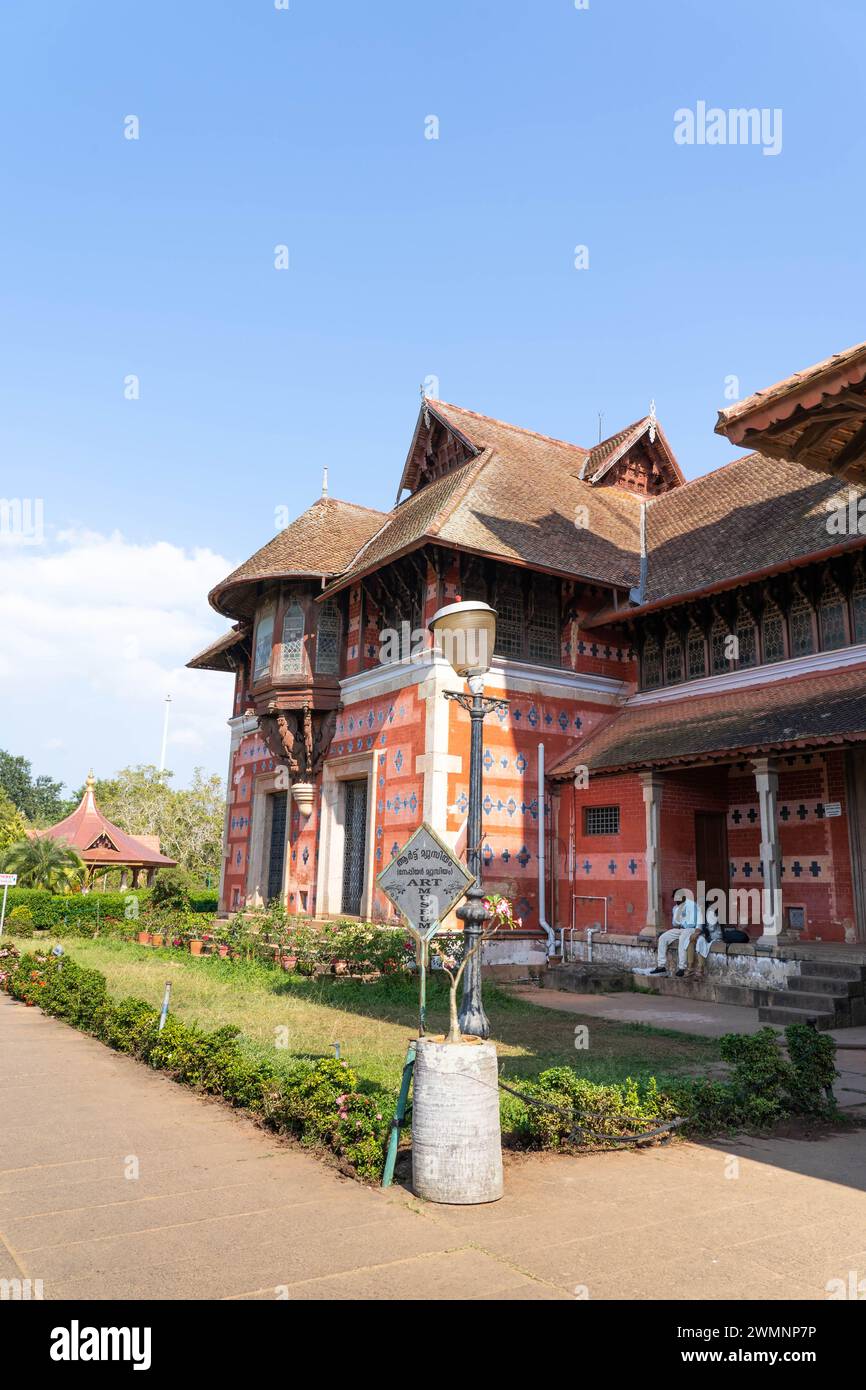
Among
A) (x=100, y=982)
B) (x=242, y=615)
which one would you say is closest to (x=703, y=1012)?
(x=100, y=982)

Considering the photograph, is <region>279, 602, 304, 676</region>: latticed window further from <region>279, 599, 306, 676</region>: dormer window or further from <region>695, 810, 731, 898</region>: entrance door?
<region>695, 810, 731, 898</region>: entrance door

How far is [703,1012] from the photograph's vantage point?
1400 cm

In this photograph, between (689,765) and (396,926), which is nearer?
(689,765)

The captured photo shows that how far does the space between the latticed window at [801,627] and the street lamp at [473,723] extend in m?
11.0

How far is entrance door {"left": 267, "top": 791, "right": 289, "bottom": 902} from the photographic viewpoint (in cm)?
2541

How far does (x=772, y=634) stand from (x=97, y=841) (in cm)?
2911

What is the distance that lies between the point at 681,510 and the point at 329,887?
490 inches

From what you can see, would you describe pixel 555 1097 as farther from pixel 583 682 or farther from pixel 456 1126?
pixel 583 682

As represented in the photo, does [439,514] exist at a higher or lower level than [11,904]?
higher

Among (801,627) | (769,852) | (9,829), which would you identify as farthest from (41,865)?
(801,627)

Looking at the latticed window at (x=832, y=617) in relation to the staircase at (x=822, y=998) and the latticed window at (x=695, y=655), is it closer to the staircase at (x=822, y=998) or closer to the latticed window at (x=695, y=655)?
the latticed window at (x=695, y=655)

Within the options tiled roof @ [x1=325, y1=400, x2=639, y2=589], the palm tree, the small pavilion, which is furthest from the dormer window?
the small pavilion

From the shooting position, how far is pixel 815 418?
7.14 m

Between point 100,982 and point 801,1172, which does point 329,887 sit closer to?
point 100,982
